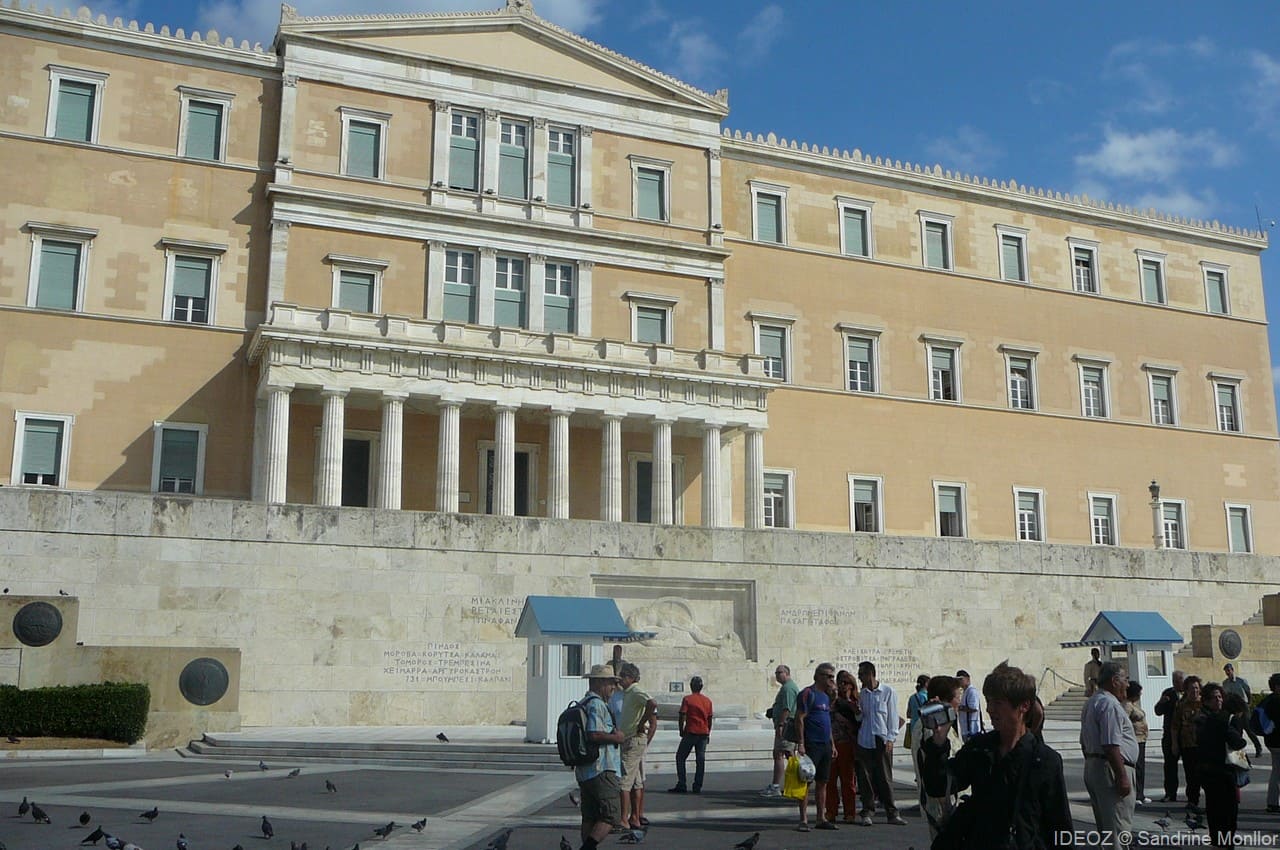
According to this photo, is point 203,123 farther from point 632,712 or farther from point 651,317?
point 632,712

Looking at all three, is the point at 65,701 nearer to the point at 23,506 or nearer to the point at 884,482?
the point at 23,506

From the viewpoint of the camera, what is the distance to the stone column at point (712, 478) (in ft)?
120

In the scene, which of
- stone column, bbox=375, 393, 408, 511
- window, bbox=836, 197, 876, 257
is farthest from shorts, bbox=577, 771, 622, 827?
window, bbox=836, 197, 876, 257

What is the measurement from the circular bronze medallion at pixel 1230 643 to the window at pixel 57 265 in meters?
30.1

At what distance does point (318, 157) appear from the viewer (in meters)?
37.0

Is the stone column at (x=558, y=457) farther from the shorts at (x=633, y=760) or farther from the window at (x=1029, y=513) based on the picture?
the shorts at (x=633, y=760)

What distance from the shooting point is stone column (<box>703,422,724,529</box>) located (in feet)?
120

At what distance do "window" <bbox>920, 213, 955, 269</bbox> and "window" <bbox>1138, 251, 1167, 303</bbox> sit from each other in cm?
884

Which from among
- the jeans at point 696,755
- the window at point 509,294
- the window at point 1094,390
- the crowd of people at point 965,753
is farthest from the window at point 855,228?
the jeans at point 696,755

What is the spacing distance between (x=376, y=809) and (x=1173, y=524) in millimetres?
40066

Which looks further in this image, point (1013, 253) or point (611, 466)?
point (1013, 253)

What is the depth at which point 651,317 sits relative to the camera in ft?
131

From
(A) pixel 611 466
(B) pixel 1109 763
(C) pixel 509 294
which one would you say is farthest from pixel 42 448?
(B) pixel 1109 763

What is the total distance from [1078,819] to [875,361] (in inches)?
1227
